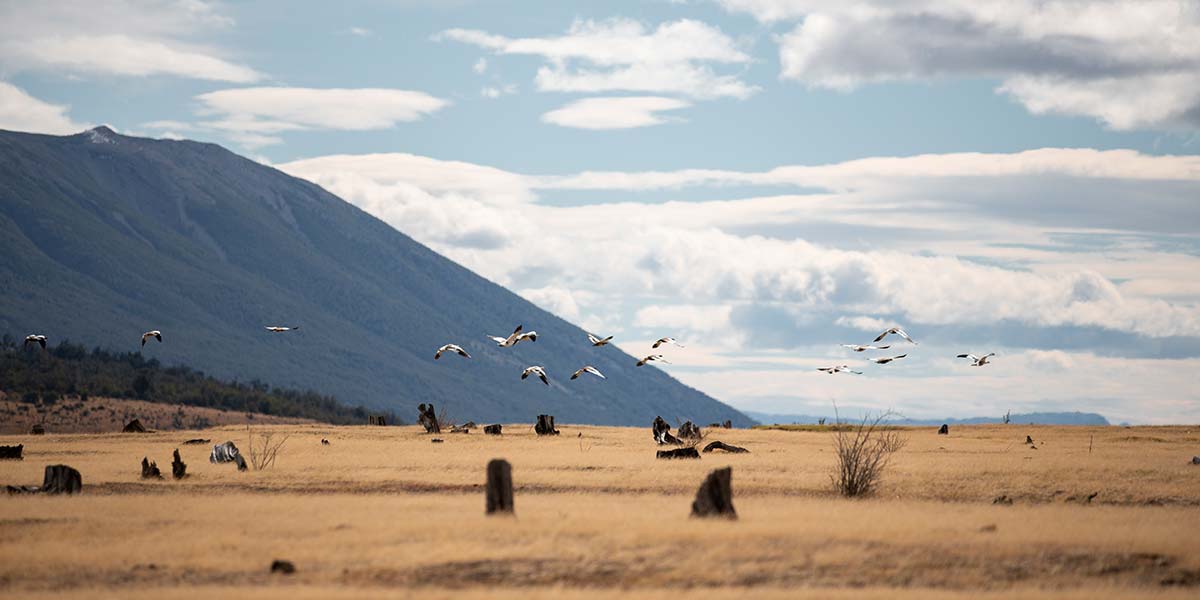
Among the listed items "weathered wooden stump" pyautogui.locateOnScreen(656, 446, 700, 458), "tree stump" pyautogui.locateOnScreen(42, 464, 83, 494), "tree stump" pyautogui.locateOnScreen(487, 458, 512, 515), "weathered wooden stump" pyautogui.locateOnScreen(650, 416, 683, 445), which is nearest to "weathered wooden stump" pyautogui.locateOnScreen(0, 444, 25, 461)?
A: "tree stump" pyautogui.locateOnScreen(42, 464, 83, 494)

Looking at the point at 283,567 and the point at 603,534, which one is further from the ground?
the point at 603,534

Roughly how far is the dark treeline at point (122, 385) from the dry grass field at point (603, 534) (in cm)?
6964

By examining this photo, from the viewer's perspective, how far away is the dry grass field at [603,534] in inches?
768

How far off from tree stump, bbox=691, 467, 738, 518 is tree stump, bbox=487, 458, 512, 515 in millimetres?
3396

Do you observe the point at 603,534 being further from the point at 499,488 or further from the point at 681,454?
the point at 681,454

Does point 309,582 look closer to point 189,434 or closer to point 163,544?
point 163,544

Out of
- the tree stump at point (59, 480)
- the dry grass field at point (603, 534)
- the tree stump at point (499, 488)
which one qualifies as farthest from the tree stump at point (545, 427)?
the tree stump at point (499, 488)

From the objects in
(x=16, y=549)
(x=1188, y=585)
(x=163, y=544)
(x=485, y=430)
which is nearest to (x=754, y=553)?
(x=1188, y=585)

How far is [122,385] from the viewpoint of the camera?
116 meters

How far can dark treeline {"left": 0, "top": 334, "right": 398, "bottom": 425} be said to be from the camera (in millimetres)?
106713

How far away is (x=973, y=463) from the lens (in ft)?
140

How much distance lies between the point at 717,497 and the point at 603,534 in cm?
334

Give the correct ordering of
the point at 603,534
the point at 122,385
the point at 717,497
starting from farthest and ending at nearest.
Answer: the point at 122,385, the point at 717,497, the point at 603,534

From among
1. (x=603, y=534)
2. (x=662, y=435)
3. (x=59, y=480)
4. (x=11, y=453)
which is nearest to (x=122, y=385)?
(x=11, y=453)
